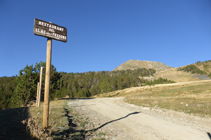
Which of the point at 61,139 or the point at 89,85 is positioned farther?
the point at 89,85

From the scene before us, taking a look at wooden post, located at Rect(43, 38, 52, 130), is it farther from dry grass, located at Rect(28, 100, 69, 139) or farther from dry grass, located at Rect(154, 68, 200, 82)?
dry grass, located at Rect(154, 68, 200, 82)

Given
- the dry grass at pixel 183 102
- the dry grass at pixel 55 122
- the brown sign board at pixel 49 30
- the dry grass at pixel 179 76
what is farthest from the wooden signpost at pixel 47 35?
the dry grass at pixel 179 76

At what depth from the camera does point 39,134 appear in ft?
16.9

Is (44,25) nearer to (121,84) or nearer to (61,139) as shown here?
(61,139)

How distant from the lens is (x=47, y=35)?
6215mm

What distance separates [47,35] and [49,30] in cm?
30

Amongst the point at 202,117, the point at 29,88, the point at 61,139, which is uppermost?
the point at 29,88

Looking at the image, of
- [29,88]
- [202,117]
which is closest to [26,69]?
[29,88]

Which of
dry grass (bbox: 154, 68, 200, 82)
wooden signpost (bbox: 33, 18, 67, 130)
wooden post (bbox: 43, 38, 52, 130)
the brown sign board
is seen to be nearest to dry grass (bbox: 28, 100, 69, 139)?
wooden post (bbox: 43, 38, 52, 130)

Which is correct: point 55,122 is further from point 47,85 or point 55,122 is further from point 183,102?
point 183,102

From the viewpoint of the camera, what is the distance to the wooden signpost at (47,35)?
19.3 feet

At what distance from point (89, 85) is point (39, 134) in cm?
11544

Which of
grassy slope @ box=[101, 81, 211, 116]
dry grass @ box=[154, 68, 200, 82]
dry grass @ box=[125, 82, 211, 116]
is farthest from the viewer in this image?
dry grass @ box=[154, 68, 200, 82]

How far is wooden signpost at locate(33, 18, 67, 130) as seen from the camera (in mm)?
5891
